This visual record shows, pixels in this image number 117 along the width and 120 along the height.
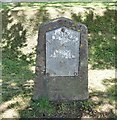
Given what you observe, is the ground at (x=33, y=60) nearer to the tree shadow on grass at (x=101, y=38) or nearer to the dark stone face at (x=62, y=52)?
the tree shadow on grass at (x=101, y=38)

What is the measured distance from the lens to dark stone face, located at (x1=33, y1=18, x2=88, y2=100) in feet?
23.3

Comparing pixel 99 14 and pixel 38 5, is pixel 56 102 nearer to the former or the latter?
pixel 99 14

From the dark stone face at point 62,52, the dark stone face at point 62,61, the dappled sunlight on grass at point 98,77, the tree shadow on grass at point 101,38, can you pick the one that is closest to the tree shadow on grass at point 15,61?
the dark stone face at point 62,61

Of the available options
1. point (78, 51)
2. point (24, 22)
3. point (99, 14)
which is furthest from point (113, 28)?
point (78, 51)

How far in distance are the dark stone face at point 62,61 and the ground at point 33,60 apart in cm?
21

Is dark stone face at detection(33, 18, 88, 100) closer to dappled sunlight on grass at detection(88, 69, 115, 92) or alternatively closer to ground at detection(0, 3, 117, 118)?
ground at detection(0, 3, 117, 118)

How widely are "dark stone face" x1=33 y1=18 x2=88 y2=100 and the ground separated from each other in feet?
0.70

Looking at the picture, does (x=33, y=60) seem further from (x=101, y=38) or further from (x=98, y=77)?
(x=101, y=38)

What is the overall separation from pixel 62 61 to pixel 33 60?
2932 mm

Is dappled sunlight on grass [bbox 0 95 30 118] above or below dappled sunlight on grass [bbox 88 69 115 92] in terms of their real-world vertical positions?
below

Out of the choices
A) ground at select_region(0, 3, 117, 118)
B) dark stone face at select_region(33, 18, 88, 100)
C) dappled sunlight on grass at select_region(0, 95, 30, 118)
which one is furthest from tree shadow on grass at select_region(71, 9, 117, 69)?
dappled sunlight on grass at select_region(0, 95, 30, 118)

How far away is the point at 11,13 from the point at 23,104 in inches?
214

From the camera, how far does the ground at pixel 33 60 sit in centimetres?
712

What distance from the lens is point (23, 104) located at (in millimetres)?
7312
